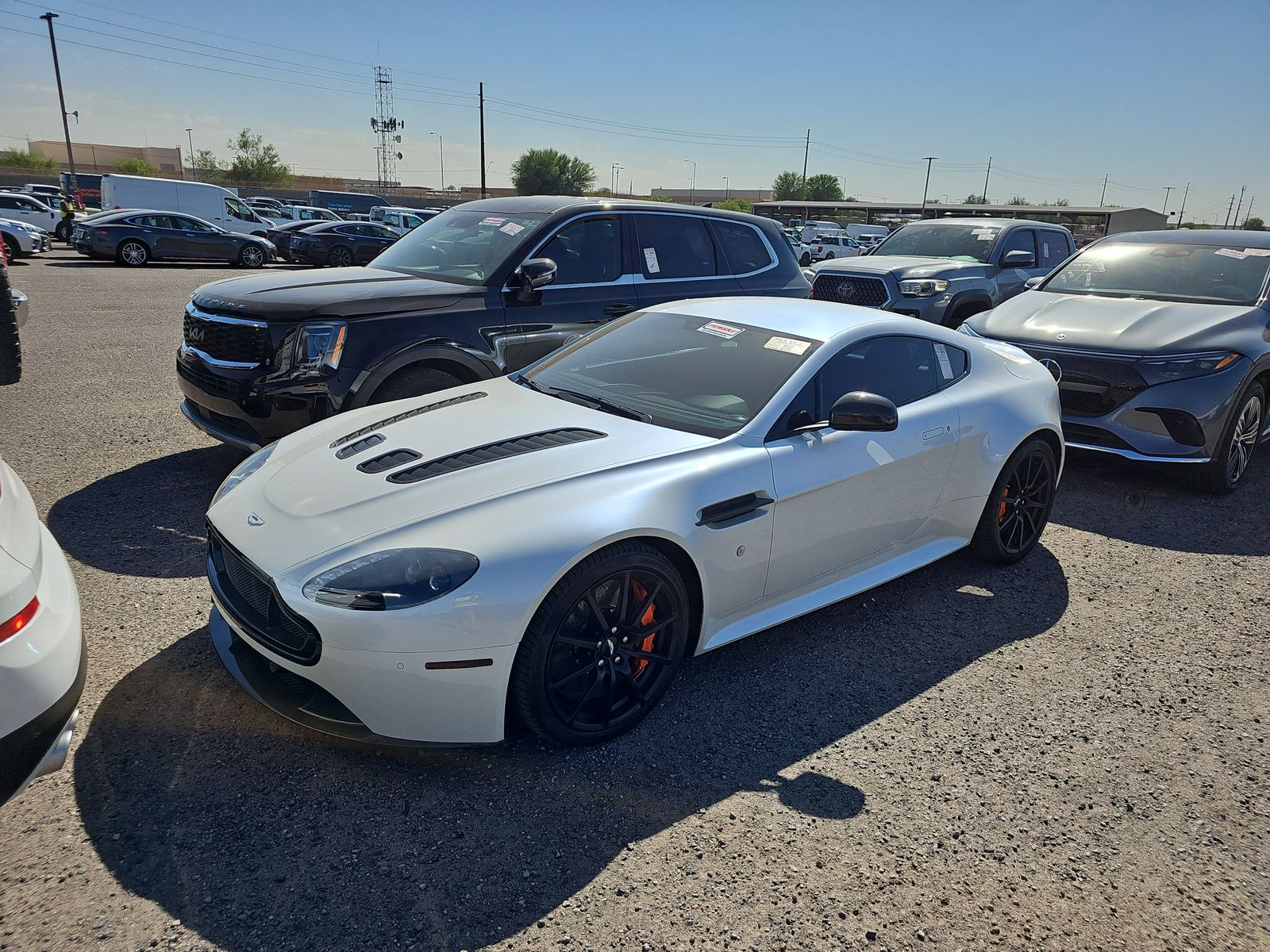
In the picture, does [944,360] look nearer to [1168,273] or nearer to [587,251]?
[587,251]

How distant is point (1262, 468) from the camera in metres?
7.25

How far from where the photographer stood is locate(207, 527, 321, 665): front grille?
2.67 metres

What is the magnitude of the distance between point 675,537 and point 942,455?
1.75m

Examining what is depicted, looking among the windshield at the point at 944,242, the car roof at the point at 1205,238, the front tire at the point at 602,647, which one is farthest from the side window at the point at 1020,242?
the front tire at the point at 602,647

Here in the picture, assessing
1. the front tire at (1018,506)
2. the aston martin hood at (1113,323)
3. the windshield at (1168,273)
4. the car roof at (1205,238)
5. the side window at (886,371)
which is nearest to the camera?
the side window at (886,371)

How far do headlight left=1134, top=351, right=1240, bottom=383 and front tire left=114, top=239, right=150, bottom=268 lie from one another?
2328cm

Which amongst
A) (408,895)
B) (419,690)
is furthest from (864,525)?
(408,895)

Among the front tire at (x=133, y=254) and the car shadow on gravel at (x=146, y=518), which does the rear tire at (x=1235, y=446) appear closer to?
the car shadow on gravel at (x=146, y=518)

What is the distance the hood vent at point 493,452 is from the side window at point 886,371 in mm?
1115

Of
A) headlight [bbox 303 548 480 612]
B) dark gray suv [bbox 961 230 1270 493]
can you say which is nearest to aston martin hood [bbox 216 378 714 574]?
headlight [bbox 303 548 480 612]

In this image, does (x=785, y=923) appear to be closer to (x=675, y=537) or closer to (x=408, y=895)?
(x=408, y=895)

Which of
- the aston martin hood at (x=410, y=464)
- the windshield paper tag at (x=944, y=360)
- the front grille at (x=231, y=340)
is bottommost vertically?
the aston martin hood at (x=410, y=464)

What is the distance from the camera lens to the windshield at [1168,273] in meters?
6.90

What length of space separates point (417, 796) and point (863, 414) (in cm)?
220
